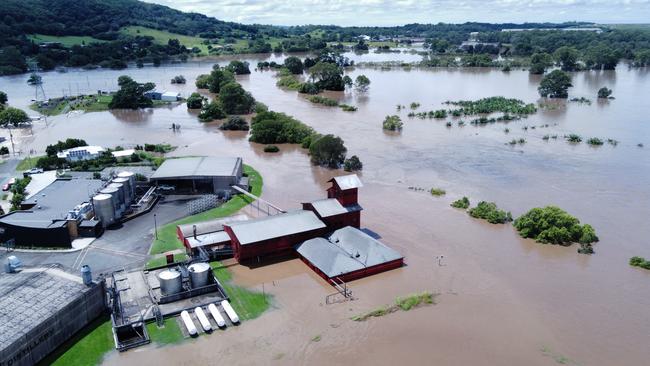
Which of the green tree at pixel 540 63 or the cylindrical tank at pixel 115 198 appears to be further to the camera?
the green tree at pixel 540 63

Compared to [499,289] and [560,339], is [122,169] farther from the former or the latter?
[560,339]

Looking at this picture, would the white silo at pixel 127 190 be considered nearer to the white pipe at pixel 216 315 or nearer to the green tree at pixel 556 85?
the white pipe at pixel 216 315

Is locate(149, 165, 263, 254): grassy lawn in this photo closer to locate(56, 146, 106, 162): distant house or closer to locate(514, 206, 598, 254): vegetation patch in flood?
locate(56, 146, 106, 162): distant house

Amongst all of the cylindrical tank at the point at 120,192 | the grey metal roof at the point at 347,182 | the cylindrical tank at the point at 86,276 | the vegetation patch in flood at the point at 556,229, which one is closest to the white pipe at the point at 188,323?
the cylindrical tank at the point at 86,276

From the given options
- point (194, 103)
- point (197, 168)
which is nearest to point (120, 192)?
point (197, 168)

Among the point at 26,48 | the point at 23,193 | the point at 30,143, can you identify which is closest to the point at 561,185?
the point at 23,193

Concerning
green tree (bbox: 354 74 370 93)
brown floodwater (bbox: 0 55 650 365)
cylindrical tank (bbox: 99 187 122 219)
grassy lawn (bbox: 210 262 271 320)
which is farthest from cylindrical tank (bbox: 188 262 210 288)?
green tree (bbox: 354 74 370 93)

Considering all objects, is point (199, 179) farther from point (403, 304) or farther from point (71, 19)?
point (71, 19)
